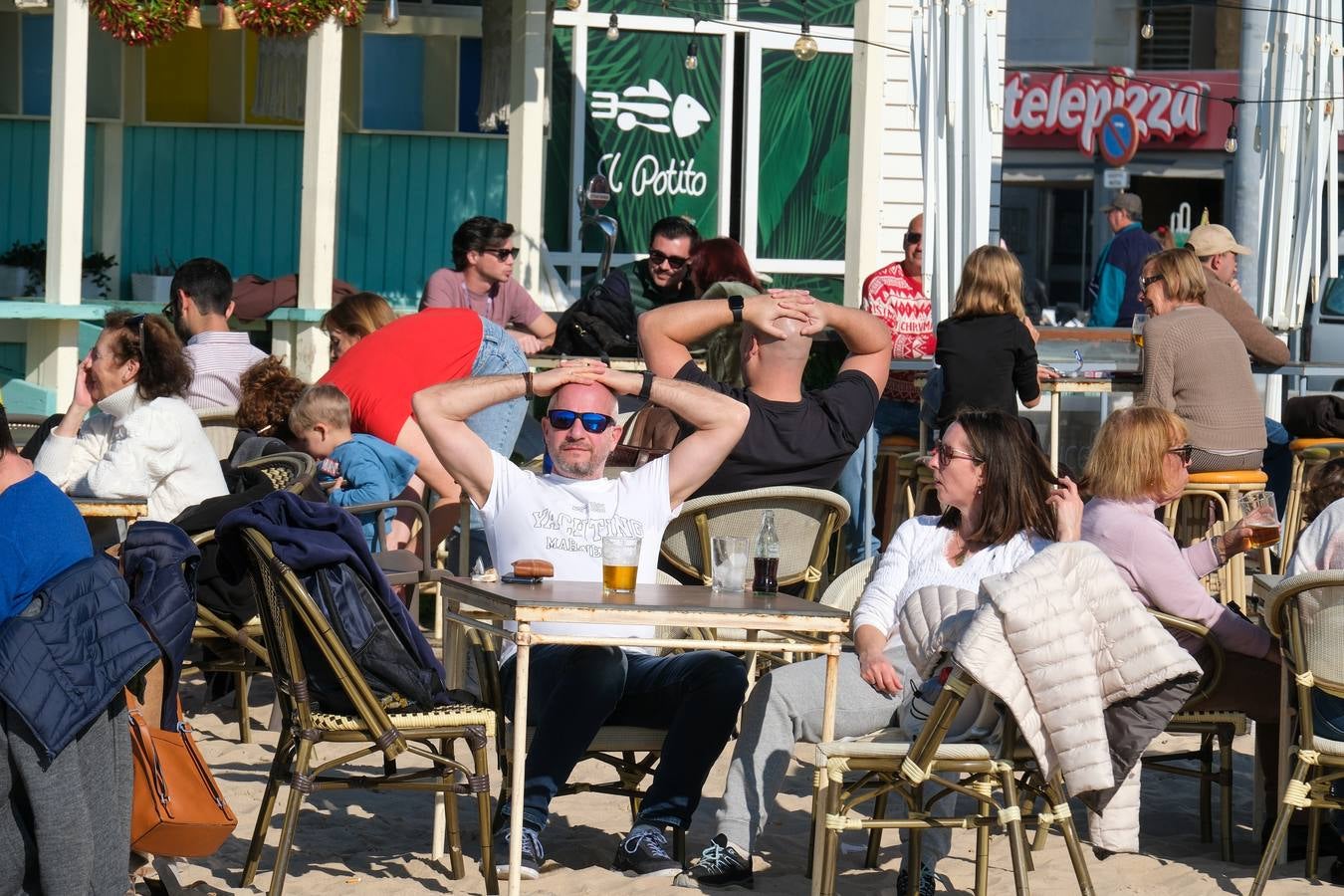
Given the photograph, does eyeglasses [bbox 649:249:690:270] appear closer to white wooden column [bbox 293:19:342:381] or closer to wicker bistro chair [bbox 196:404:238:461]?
white wooden column [bbox 293:19:342:381]

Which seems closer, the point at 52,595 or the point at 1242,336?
the point at 52,595

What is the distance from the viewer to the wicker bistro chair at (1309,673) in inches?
187

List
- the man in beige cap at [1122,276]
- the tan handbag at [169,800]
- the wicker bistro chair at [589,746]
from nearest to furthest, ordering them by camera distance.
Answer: the tan handbag at [169,800], the wicker bistro chair at [589,746], the man in beige cap at [1122,276]

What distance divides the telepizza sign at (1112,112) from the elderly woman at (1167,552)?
20.6 metres

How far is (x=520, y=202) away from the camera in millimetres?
10555

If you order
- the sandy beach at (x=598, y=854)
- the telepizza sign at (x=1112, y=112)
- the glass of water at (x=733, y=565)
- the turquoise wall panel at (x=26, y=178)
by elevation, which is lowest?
the sandy beach at (x=598, y=854)

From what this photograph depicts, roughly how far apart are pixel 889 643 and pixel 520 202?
19.8 ft

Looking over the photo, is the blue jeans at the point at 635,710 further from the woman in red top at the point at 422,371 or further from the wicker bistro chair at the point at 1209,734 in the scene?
the woman in red top at the point at 422,371

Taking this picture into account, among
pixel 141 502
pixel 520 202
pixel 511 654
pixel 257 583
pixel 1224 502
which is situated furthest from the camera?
pixel 520 202

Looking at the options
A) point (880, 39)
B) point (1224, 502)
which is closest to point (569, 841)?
point (1224, 502)

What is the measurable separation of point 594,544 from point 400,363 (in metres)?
2.51

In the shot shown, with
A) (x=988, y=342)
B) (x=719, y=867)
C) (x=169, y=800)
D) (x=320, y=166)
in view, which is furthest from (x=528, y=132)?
(x=169, y=800)

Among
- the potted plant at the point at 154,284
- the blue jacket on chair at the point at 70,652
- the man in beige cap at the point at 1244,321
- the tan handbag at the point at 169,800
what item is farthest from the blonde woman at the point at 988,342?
the potted plant at the point at 154,284

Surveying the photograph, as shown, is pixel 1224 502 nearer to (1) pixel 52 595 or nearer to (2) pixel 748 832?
(2) pixel 748 832
